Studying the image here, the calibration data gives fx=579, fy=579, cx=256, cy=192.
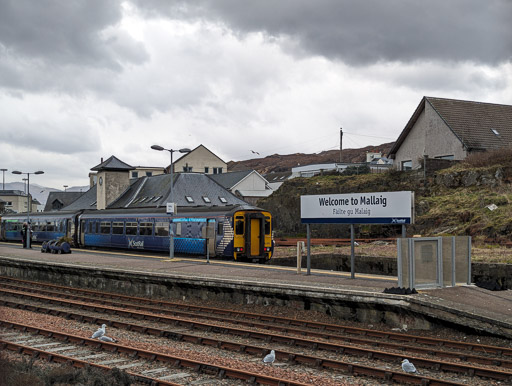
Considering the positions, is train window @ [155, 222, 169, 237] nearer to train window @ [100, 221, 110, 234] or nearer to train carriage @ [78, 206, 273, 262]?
train carriage @ [78, 206, 273, 262]

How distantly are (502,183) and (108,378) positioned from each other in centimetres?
3257

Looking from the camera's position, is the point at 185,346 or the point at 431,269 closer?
the point at 185,346

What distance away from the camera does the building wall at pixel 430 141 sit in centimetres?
4391

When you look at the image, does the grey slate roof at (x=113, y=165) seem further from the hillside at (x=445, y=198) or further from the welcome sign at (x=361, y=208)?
the welcome sign at (x=361, y=208)

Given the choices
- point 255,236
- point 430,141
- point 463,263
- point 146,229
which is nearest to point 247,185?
point 430,141

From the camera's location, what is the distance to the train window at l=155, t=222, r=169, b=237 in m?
33.2

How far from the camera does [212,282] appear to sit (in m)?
20.3

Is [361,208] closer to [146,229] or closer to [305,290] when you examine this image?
[305,290]

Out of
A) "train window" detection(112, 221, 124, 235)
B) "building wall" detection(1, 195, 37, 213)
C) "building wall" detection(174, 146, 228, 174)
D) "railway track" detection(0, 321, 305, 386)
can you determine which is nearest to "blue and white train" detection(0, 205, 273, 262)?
"train window" detection(112, 221, 124, 235)

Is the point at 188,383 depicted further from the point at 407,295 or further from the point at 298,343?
the point at 407,295

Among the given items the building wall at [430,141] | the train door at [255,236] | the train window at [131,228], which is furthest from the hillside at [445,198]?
the train window at [131,228]

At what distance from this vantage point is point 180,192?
49.6 meters

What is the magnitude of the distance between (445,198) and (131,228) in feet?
67.2

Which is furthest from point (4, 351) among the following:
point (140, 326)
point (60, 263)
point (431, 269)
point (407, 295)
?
point (60, 263)
